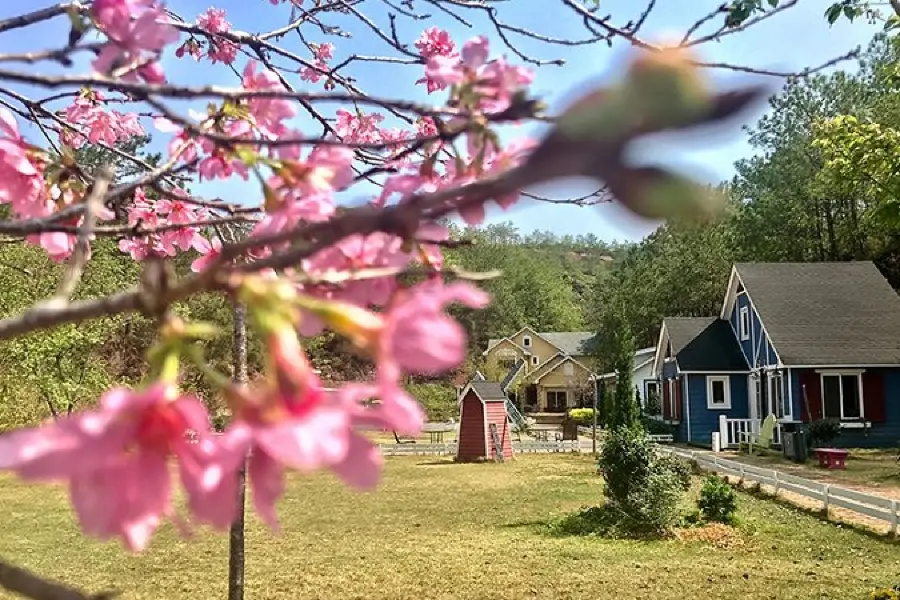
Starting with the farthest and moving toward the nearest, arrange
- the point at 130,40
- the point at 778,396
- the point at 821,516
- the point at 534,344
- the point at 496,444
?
the point at 534,344 → the point at 496,444 → the point at 778,396 → the point at 821,516 → the point at 130,40

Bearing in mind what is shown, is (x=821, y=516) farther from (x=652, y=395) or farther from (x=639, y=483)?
(x=652, y=395)

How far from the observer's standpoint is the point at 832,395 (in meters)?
18.0

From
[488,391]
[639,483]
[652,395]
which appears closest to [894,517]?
[639,483]

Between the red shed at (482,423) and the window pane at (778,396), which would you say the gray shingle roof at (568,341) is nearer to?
the window pane at (778,396)

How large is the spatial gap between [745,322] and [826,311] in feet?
A: 6.69

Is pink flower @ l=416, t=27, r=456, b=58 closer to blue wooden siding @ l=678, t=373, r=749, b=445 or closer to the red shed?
the red shed

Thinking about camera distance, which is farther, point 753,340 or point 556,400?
point 556,400

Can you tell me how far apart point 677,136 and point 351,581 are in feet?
23.7

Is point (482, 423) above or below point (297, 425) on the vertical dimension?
below

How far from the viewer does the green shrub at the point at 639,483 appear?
9.05 metres

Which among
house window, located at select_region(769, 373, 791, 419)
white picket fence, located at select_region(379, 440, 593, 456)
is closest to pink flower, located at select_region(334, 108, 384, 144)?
house window, located at select_region(769, 373, 791, 419)

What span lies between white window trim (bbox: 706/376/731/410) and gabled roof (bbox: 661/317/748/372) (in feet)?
0.86

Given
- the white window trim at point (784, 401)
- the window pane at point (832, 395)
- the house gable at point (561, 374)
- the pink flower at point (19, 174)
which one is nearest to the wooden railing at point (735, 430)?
the white window trim at point (784, 401)

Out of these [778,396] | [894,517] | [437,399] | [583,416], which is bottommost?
[894,517]
